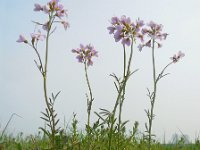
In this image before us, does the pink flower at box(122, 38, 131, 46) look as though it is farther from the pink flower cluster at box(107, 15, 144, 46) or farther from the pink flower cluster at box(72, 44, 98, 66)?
the pink flower cluster at box(72, 44, 98, 66)

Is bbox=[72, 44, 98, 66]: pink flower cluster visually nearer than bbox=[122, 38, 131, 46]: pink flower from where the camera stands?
No

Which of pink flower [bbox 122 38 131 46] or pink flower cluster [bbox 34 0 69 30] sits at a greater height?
pink flower cluster [bbox 34 0 69 30]

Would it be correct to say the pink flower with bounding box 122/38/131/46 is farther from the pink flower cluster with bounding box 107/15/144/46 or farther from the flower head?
the flower head

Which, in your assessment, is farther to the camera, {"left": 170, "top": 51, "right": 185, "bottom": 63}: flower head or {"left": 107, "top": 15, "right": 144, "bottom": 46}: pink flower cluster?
{"left": 170, "top": 51, "right": 185, "bottom": 63}: flower head

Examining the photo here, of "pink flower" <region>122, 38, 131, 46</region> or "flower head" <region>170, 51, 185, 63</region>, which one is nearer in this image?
"pink flower" <region>122, 38, 131, 46</region>

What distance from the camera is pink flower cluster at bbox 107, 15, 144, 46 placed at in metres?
3.82

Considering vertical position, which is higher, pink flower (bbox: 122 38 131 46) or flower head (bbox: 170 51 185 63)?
flower head (bbox: 170 51 185 63)

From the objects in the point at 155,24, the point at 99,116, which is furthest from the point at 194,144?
the point at 99,116

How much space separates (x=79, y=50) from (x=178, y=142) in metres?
2.94

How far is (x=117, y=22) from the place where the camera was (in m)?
3.96

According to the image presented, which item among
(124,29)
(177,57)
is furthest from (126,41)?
(177,57)

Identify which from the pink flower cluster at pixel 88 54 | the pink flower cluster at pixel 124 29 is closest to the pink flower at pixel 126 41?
the pink flower cluster at pixel 124 29

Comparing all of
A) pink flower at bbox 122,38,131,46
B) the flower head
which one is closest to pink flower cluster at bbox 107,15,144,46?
pink flower at bbox 122,38,131,46

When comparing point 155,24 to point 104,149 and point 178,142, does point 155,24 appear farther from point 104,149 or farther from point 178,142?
point 178,142
